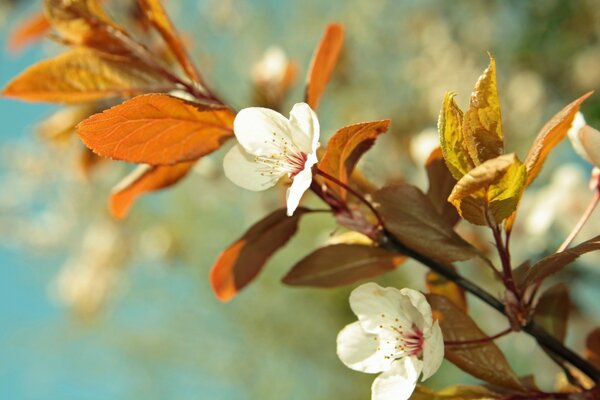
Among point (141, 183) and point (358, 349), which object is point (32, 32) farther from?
point (358, 349)

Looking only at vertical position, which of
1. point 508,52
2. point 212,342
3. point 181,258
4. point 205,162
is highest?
point 205,162

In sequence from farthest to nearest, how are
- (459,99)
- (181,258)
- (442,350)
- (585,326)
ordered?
1. (181,258)
2. (459,99)
3. (585,326)
4. (442,350)

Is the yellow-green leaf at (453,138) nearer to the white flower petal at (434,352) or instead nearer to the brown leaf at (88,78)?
the white flower petal at (434,352)

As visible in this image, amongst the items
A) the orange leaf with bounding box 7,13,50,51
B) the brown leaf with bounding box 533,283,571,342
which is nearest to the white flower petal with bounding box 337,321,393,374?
the brown leaf with bounding box 533,283,571,342

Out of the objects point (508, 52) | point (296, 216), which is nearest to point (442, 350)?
point (296, 216)

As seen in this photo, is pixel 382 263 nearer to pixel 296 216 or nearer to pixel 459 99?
pixel 296 216

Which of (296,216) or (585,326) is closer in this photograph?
(296,216)

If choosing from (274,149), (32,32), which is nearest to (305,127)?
(274,149)
